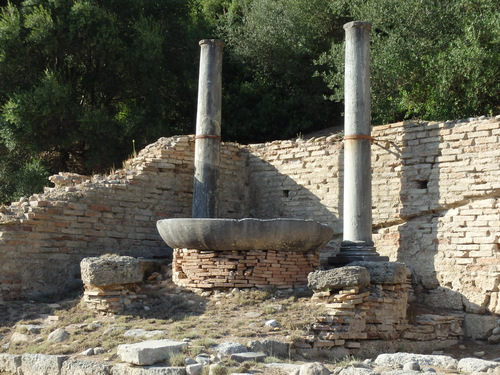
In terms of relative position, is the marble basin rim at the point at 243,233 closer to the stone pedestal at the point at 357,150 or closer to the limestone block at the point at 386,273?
the limestone block at the point at 386,273

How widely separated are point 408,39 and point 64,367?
35.1 ft

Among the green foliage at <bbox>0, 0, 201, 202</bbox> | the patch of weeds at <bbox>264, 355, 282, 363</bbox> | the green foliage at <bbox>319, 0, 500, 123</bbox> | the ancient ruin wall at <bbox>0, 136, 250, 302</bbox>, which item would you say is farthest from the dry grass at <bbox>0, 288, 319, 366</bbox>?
the green foliage at <bbox>0, 0, 201, 202</bbox>

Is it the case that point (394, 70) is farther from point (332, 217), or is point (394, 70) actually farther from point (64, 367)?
point (64, 367)

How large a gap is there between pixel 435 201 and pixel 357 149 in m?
1.55

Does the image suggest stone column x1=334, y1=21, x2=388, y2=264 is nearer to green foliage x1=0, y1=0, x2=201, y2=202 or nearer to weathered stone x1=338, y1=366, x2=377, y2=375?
weathered stone x1=338, y1=366, x2=377, y2=375

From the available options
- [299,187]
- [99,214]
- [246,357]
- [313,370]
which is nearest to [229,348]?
[246,357]

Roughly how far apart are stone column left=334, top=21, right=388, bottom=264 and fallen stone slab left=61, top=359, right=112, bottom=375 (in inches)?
191

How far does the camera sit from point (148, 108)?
1758 centimetres

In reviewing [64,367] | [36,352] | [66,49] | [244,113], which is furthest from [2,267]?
[244,113]

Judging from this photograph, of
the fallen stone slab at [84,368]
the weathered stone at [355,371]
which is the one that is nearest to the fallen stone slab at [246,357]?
the weathered stone at [355,371]

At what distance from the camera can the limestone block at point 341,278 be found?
8.58 metres

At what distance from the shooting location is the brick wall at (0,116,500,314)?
10.3 metres

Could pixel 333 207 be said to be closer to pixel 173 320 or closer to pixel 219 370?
pixel 173 320

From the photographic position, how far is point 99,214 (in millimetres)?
11445
